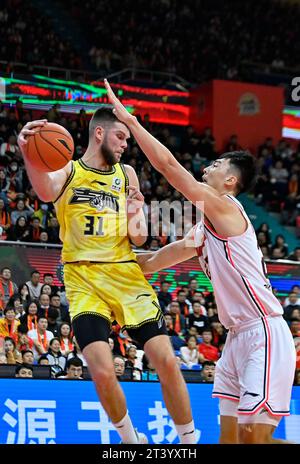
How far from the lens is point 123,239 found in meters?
5.88

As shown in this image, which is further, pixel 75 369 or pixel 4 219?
pixel 4 219

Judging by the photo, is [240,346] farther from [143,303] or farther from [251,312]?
[143,303]

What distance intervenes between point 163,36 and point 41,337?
16.9 metres

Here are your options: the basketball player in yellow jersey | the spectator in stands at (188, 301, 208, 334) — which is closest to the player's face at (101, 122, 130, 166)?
the basketball player in yellow jersey

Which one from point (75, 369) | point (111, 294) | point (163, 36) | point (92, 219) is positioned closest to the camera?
point (111, 294)

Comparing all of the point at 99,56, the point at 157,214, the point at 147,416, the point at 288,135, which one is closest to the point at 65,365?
the point at 147,416

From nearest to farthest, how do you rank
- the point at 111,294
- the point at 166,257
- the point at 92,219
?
the point at 111,294
the point at 92,219
the point at 166,257

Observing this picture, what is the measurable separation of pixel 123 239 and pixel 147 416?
2.93 meters

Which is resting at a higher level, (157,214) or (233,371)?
(157,214)

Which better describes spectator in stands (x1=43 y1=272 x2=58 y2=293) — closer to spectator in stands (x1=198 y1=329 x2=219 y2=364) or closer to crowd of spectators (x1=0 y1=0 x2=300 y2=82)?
spectator in stands (x1=198 y1=329 x2=219 y2=364)

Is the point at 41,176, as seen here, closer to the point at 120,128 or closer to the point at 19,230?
the point at 120,128

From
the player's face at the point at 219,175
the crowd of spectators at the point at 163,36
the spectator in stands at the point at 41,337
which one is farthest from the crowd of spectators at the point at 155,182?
the player's face at the point at 219,175

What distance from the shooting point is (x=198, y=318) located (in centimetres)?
1015

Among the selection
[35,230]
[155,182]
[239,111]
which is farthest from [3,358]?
[239,111]
